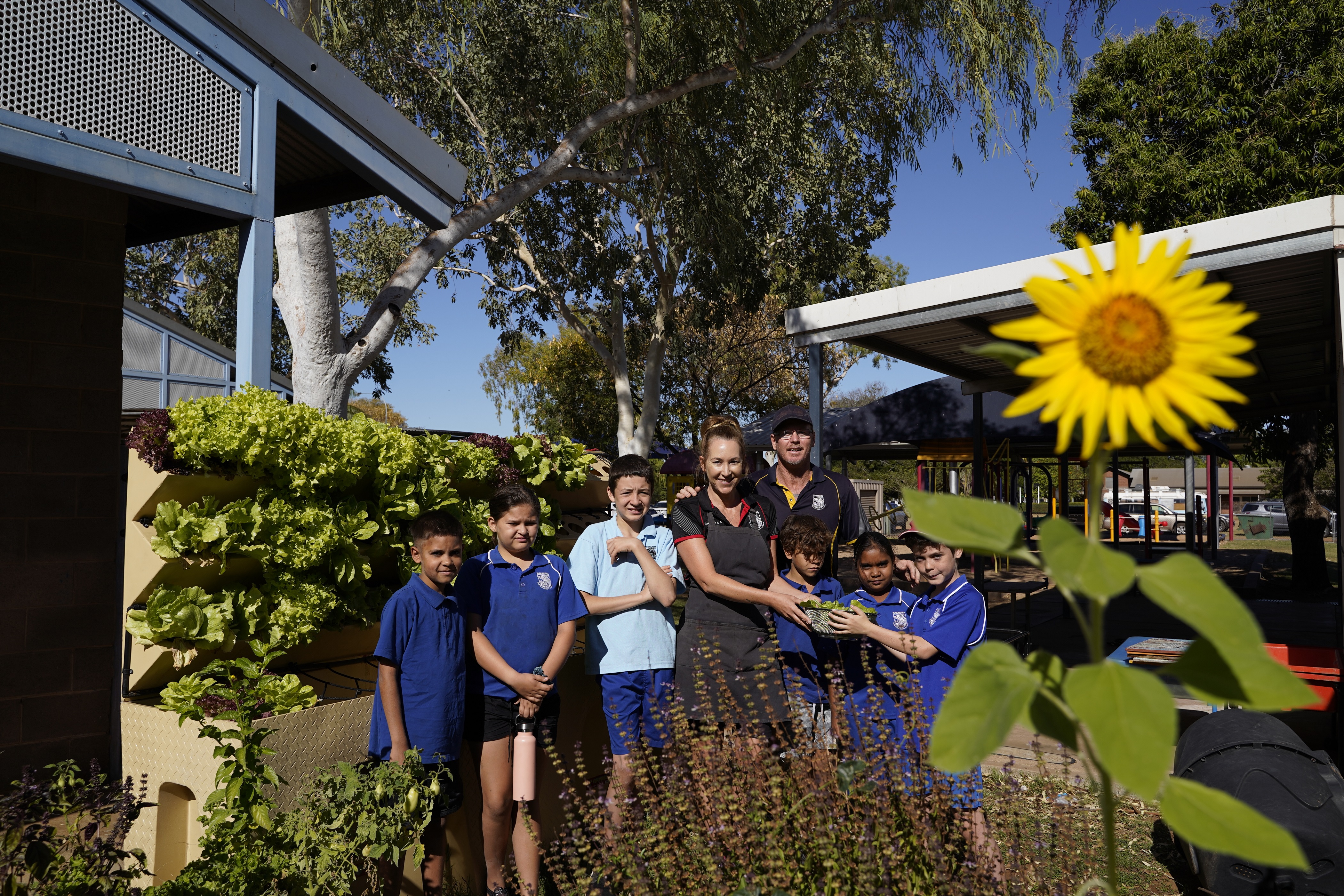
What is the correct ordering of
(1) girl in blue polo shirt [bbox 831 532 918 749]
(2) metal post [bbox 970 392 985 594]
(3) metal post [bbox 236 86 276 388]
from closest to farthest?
(1) girl in blue polo shirt [bbox 831 532 918 749]
(3) metal post [bbox 236 86 276 388]
(2) metal post [bbox 970 392 985 594]

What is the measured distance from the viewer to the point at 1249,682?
749 millimetres

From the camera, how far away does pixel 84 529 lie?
3.72m

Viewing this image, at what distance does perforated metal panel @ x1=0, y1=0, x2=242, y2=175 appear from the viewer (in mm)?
3334

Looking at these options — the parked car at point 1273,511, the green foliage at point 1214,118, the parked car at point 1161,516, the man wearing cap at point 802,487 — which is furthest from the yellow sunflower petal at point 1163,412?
the parked car at point 1273,511

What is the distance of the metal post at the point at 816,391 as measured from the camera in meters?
5.79

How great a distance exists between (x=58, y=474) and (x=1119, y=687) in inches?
163

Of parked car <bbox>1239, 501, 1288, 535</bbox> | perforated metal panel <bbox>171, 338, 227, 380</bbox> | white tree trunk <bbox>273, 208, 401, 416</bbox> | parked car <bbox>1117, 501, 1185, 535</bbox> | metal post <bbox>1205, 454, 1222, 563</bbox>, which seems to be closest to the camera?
white tree trunk <bbox>273, 208, 401, 416</bbox>

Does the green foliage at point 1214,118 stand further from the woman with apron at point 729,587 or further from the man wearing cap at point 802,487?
the woman with apron at point 729,587

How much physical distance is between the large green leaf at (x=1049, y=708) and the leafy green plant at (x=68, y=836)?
2635mm

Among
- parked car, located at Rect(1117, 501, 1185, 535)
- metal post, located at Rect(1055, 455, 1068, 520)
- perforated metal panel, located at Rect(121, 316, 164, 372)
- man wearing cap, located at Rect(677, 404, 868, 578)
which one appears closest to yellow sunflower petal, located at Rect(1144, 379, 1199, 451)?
man wearing cap, located at Rect(677, 404, 868, 578)

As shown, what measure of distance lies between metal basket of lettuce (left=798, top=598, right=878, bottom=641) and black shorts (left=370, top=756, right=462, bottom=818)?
1410mm

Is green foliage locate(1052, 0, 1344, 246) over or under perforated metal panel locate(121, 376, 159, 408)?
over

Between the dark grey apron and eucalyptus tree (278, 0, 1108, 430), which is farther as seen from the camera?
eucalyptus tree (278, 0, 1108, 430)

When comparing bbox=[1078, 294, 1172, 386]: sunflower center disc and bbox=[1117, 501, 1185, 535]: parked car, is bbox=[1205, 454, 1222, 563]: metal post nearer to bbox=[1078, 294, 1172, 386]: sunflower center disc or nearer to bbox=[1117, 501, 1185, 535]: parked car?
bbox=[1117, 501, 1185, 535]: parked car
